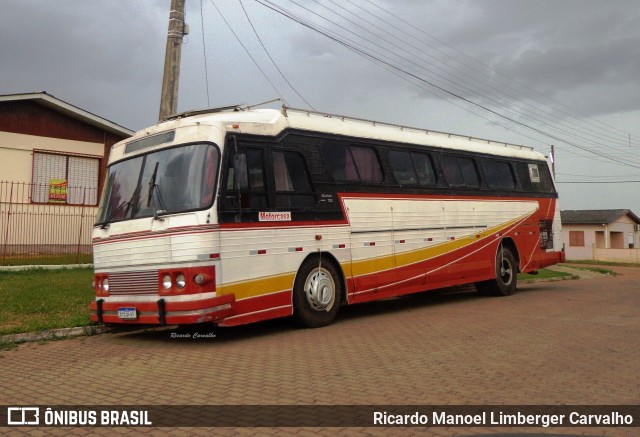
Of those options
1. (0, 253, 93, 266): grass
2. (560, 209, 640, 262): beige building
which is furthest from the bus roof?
(560, 209, 640, 262): beige building

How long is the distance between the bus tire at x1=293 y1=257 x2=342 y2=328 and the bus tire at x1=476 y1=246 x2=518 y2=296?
612cm

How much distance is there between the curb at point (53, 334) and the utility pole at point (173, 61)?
4.86 meters

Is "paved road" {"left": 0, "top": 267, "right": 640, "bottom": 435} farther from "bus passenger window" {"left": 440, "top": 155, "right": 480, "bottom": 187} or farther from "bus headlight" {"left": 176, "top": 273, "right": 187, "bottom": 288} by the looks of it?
"bus passenger window" {"left": 440, "top": 155, "right": 480, "bottom": 187}

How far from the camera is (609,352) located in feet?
26.9

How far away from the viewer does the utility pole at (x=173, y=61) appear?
13195 millimetres

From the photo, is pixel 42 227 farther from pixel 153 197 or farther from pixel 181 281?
pixel 181 281

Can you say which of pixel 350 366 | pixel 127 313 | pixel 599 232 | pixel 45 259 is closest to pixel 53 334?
pixel 127 313

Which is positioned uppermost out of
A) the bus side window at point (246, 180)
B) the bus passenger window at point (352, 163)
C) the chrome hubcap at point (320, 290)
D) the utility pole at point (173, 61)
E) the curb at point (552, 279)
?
the utility pole at point (173, 61)

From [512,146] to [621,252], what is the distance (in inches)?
1635

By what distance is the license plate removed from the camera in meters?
8.93

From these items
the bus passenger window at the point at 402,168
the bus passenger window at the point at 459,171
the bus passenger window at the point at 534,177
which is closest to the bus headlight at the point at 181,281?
the bus passenger window at the point at 402,168

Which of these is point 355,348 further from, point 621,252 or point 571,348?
point 621,252

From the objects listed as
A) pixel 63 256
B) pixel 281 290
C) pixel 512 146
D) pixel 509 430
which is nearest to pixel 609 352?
pixel 509 430

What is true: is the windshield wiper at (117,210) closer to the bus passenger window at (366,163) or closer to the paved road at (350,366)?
the paved road at (350,366)
